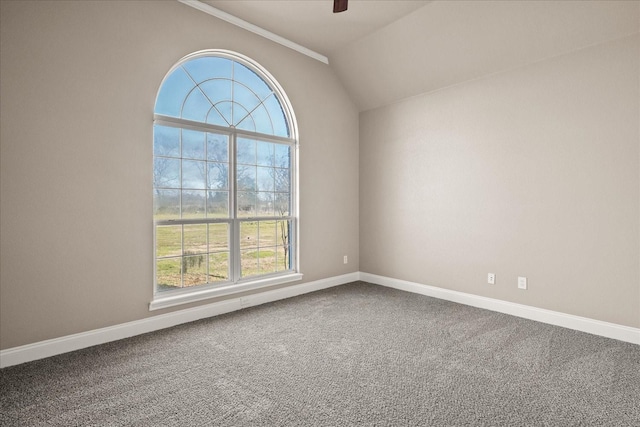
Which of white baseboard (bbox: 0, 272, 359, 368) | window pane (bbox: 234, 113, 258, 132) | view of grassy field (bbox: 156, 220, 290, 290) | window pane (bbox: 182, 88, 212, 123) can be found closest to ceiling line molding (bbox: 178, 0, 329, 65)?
window pane (bbox: 182, 88, 212, 123)

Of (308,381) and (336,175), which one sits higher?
(336,175)

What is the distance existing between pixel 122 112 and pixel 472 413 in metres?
3.32

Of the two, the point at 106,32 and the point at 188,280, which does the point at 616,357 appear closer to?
the point at 188,280

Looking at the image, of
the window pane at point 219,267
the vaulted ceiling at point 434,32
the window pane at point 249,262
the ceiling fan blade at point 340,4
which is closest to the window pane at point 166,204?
the window pane at point 219,267

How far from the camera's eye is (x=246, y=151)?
3822mm

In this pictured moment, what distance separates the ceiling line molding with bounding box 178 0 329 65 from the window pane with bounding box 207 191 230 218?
5.86 feet

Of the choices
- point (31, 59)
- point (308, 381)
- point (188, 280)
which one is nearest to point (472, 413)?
point (308, 381)

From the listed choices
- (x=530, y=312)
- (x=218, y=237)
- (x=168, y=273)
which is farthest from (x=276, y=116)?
(x=530, y=312)

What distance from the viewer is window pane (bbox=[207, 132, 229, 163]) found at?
3.52 m

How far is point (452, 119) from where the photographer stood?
13.0 ft

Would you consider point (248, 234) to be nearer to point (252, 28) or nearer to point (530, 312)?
point (252, 28)

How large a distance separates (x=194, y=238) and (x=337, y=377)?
6.62ft

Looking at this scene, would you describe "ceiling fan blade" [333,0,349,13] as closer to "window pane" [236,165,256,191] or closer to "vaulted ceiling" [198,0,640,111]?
"vaulted ceiling" [198,0,640,111]

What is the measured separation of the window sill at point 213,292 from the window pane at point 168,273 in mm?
101
